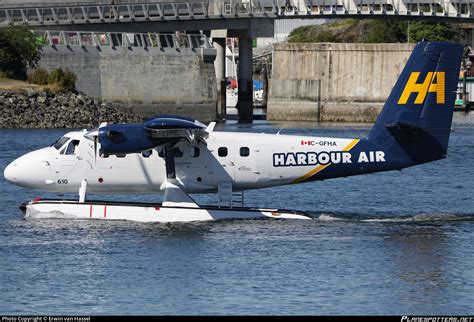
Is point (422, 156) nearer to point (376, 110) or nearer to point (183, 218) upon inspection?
point (183, 218)

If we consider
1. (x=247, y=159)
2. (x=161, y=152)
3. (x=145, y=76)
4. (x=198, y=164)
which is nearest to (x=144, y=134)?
(x=161, y=152)

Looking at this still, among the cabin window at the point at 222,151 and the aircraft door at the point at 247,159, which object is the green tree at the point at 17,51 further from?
the aircraft door at the point at 247,159

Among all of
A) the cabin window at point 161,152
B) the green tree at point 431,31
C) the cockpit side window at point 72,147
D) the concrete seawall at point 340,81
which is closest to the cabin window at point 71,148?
the cockpit side window at point 72,147

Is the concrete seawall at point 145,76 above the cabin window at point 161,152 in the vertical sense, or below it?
below

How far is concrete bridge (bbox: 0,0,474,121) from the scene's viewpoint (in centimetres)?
10194

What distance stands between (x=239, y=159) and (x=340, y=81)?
68828 millimetres

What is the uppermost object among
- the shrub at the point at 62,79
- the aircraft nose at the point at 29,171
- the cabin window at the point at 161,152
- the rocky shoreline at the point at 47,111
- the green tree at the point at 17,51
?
the cabin window at the point at 161,152

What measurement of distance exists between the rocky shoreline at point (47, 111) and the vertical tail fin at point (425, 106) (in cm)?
4757

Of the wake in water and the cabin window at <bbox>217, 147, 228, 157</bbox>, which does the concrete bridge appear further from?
the cabin window at <bbox>217, 147, 228, 157</bbox>

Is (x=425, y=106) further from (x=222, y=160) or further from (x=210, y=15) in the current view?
(x=210, y=15)

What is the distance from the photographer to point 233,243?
3438cm

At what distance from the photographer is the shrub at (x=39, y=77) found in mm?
90562

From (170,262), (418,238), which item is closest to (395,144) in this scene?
(418,238)

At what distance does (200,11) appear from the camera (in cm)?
11281
